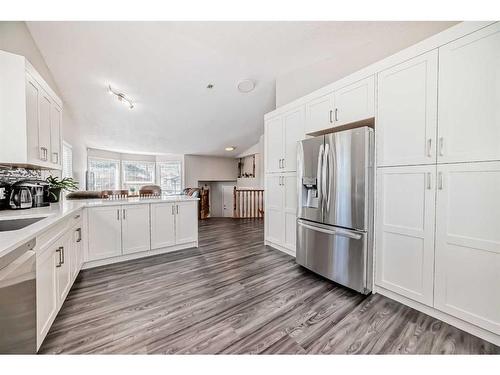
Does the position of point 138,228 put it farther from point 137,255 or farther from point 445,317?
point 445,317

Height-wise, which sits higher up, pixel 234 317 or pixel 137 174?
pixel 137 174

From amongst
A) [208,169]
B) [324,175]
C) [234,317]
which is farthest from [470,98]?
[208,169]

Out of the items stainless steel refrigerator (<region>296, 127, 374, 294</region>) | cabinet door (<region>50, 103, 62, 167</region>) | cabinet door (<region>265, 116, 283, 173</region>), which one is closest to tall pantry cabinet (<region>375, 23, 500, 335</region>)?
stainless steel refrigerator (<region>296, 127, 374, 294</region>)

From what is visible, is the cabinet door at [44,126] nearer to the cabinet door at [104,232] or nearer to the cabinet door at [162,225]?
the cabinet door at [104,232]

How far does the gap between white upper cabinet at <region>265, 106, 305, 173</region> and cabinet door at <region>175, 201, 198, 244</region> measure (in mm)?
1466

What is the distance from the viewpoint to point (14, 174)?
2.27 metres

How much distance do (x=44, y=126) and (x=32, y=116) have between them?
11.8 inches

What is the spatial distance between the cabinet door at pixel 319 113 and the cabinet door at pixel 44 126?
2.92 m

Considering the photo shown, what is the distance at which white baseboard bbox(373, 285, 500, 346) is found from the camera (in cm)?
145

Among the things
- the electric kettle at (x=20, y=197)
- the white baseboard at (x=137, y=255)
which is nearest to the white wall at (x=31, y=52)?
the electric kettle at (x=20, y=197)

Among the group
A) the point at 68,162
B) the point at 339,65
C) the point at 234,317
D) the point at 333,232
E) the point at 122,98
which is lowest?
the point at 234,317
